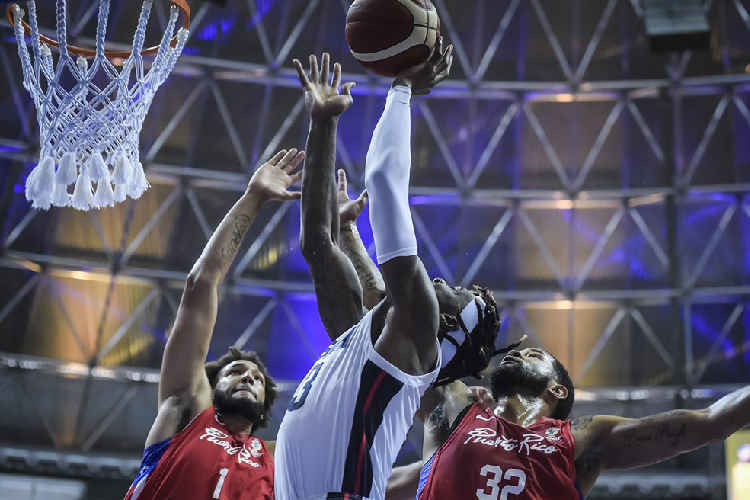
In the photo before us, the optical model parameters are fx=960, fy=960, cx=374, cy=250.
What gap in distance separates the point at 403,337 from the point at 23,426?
589 inches

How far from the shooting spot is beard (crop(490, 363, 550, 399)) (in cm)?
524

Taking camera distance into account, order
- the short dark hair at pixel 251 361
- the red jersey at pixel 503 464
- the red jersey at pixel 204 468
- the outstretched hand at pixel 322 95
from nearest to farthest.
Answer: the outstretched hand at pixel 322 95, the red jersey at pixel 503 464, the red jersey at pixel 204 468, the short dark hair at pixel 251 361

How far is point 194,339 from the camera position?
16.6 ft

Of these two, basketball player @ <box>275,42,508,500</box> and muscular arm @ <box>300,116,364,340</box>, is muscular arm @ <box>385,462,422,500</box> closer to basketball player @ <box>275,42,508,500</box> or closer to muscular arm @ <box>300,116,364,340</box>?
muscular arm @ <box>300,116,364,340</box>

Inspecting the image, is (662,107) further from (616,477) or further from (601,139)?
(616,477)

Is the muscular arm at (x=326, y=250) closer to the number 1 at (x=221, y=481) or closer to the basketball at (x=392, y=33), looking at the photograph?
the basketball at (x=392, y=33)

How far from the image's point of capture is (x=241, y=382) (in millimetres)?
5543

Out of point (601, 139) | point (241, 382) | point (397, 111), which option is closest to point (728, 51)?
point (601, 139)

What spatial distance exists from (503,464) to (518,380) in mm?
657

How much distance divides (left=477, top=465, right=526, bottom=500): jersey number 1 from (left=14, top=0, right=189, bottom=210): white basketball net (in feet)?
12.2

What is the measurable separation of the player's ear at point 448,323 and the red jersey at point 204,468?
1881 mm

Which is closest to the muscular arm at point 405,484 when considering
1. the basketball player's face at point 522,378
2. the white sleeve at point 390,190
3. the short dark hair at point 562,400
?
the basketball player's face at point 522,378

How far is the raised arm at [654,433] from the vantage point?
4324mm

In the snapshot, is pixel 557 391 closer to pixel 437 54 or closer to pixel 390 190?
pixel 437 54
